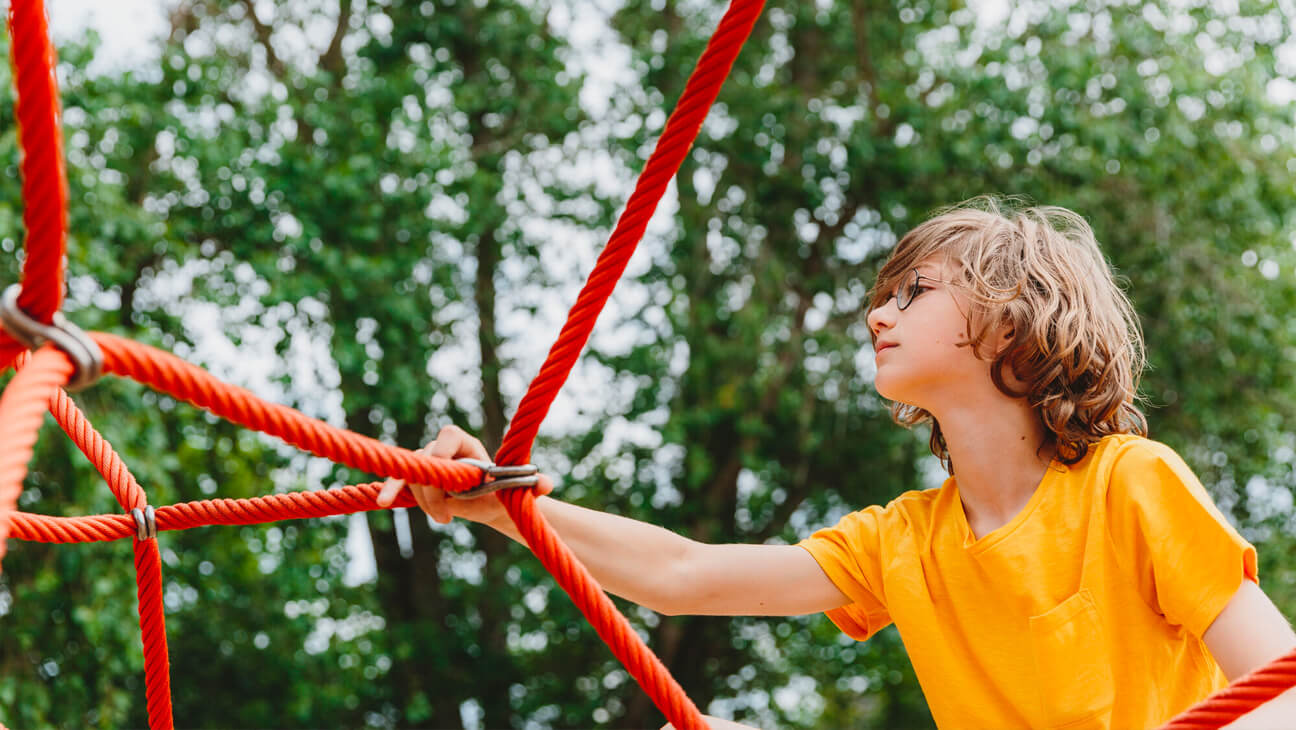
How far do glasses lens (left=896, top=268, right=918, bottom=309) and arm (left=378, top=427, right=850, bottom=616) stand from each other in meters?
0.24

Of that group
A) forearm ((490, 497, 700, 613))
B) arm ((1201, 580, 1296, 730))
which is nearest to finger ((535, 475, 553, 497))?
forearm ((490, 497, 700, 613))

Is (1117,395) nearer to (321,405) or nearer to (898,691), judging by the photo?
(321,405)

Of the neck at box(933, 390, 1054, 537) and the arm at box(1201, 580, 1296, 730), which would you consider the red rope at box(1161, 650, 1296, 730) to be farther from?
the neck at box(933, 390, 1054, 537)

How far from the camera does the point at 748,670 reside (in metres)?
4.11

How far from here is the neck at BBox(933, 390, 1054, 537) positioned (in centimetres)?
95

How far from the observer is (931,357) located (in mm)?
943

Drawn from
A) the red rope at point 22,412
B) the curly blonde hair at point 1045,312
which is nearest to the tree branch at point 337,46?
the curly blonde hair at point 1045,312

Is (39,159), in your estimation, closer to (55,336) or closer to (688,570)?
(55,336)

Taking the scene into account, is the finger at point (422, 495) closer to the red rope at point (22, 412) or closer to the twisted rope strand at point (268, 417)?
the twisted rope strand at point (268, 417)

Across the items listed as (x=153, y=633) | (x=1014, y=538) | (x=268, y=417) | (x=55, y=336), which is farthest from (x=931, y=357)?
(x=153, y=633)

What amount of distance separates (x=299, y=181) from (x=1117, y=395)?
2.52 metres

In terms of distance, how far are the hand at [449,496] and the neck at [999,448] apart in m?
0.36

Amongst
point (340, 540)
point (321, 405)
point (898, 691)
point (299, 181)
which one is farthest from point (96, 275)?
point (898, 691)

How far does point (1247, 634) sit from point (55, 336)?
74cm
